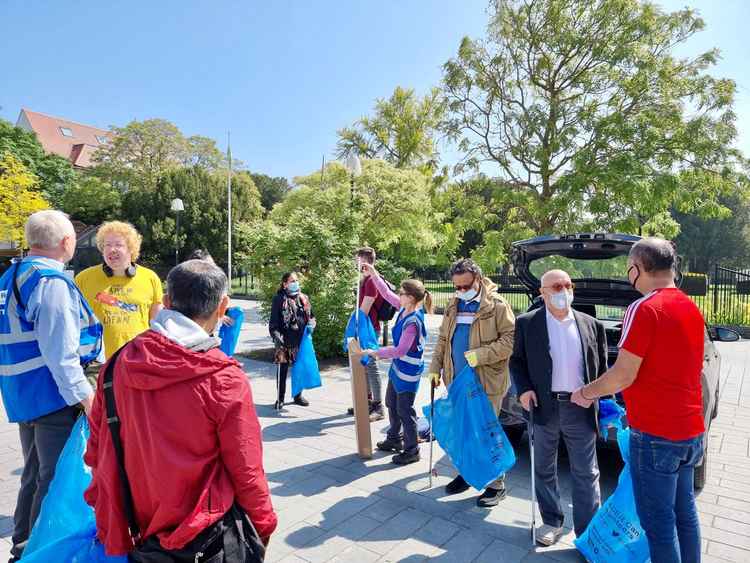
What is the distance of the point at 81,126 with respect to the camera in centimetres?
5734

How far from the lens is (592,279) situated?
472 cm

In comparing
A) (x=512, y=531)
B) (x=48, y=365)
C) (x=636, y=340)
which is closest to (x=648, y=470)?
(x=636, y=340)

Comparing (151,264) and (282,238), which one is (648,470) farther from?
(151,264)

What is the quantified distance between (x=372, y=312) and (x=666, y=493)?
14.0 feet

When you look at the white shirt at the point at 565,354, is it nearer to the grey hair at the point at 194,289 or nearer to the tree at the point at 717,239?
the grey hair at the point at 194,289

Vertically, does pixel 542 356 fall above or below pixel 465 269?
below

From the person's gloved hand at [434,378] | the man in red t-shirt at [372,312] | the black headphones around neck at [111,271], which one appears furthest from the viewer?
the man in red t-shirt at [372,312]

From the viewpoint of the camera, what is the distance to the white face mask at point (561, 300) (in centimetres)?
312

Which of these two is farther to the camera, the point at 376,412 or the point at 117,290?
the point at 376,412

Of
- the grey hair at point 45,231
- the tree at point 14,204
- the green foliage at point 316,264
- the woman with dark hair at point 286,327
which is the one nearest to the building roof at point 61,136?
the tree at point 14,204

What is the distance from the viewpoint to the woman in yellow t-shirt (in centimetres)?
353

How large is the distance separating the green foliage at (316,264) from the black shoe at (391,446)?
416 cm

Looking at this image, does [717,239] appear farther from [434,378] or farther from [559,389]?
[559,389]

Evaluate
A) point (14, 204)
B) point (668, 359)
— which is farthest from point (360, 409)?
point (14, 204)
